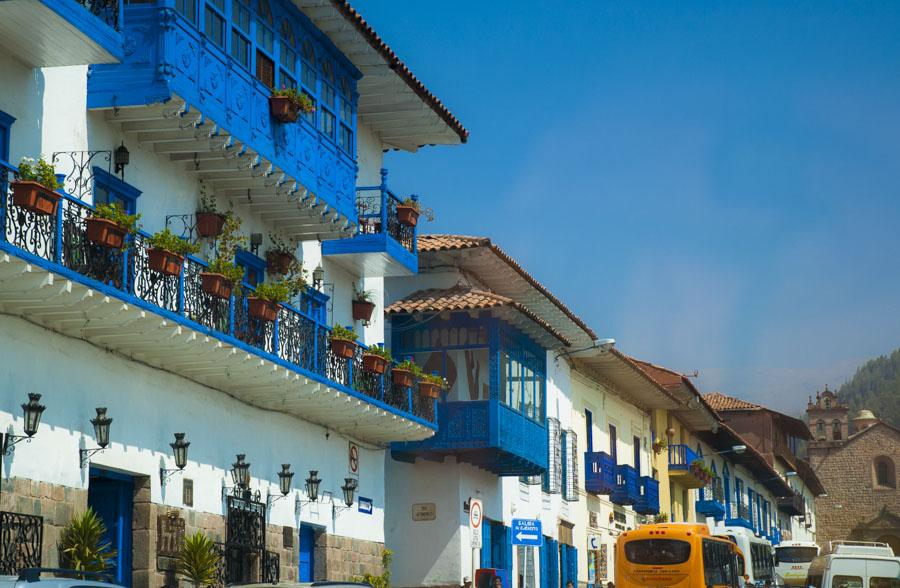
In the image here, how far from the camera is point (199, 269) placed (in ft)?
61.3

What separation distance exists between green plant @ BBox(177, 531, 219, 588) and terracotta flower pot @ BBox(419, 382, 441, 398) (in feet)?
26.4

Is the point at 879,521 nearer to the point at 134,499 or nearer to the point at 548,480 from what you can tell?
the point at 548,480

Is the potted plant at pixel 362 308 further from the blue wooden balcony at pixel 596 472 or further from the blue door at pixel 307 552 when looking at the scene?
the blue wooden balcony at pixel 596 472

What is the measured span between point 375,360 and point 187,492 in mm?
5575

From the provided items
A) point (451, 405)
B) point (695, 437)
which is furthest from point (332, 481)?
point (695, 437)

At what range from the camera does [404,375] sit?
989 inches

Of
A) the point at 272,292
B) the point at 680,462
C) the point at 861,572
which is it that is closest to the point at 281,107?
the point at 272,292

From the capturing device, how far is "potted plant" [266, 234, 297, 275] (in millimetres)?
22578

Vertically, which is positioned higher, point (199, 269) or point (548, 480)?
point (199, 269)

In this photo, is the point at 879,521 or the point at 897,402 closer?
the point at 879,521

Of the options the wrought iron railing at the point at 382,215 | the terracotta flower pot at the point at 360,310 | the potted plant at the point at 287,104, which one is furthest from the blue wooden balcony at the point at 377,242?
the potted plant at the point at 287,104

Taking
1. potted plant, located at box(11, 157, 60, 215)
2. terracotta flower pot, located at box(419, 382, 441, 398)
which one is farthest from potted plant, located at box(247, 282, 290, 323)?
terracotta flower pot, located at box(419, 382, 441, 398)

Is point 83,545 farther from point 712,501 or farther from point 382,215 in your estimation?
point 712,501

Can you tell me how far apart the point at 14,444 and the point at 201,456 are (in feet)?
14.9
